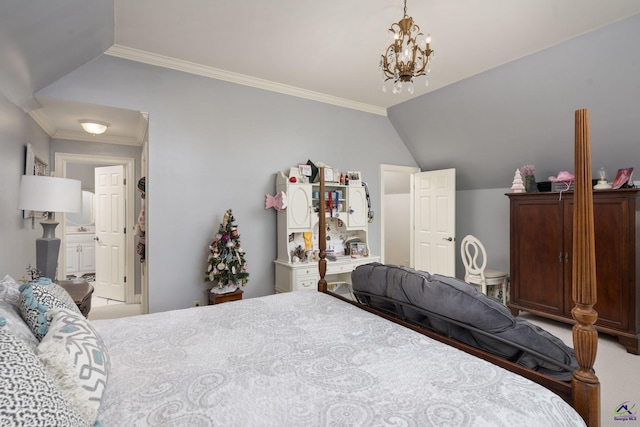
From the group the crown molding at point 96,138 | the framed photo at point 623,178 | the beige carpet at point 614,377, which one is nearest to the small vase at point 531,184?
the framed photo at point 623,178

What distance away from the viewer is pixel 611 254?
315cm

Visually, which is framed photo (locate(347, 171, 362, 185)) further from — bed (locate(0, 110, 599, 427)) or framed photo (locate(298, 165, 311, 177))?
bed (locate(0, 110, 599, 427))

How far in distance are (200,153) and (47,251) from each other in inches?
64.5

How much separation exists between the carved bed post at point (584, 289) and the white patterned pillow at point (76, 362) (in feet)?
4.68

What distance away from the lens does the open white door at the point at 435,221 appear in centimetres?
487

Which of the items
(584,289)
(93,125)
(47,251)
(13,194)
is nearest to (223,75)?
(93,125)

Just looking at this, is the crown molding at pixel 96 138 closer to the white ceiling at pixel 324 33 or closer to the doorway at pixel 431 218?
the white ceiling at pixel 324 33

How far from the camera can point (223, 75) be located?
144 inches

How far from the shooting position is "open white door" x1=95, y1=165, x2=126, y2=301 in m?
4.70

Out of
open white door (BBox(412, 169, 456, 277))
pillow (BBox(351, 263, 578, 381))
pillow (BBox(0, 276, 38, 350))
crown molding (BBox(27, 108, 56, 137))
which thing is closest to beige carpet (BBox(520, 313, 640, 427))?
pillow (BBox(351, 263, 578, 381))

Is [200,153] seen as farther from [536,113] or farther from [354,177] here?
[536,113]

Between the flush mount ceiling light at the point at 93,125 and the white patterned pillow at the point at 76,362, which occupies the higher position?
the flush mount ceiling light at the point at 93,125

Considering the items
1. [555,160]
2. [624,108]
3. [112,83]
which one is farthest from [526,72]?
[112,83]

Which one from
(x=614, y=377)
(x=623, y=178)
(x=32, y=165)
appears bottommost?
(x=614, y=377)
